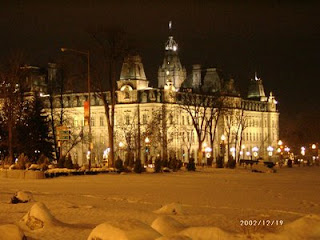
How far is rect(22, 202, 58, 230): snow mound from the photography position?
14203 mm

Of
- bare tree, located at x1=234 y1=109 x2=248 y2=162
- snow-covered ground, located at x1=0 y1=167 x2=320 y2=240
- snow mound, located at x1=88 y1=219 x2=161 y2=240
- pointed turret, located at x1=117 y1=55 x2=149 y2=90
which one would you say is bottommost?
snow-covered ground, located at x1=0 y1=167 x2=320 y2=240

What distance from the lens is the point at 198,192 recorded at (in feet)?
87.0

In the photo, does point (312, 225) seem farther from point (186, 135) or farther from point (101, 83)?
point (186, 135)

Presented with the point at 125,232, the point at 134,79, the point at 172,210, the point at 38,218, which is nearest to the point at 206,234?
the point at 125,232

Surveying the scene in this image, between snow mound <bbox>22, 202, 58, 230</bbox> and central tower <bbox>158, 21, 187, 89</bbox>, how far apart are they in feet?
447

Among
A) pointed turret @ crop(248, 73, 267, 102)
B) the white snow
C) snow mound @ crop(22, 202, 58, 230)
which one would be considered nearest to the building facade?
pointed turret @ crop(248, 73, 267, 102)

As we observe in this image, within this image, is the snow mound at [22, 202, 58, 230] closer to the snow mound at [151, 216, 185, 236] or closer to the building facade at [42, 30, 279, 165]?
the snow mound at [151, 216, 185, 236]

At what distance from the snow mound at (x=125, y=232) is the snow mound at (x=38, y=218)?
3.15m

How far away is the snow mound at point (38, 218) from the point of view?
14203 mm

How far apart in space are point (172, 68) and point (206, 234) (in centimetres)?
14246

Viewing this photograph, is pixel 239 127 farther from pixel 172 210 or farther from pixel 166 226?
pixel 166 226

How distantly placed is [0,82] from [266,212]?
4284 centimetres

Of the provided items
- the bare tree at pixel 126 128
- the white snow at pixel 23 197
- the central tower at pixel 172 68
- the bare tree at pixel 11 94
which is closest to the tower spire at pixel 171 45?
the central tower at pixel 172 68

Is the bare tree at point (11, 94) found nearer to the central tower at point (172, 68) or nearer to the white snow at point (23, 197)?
the white snow at point (23, 197)
